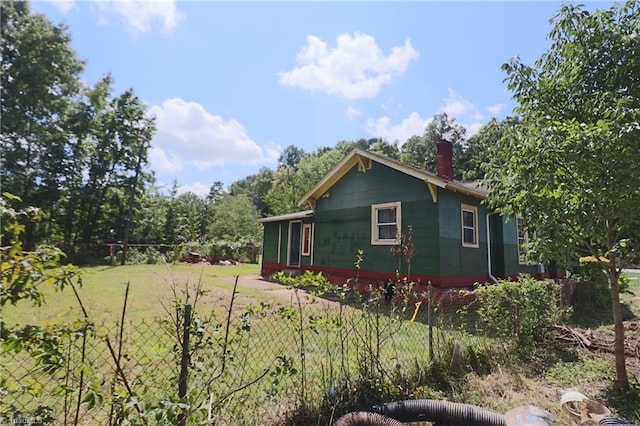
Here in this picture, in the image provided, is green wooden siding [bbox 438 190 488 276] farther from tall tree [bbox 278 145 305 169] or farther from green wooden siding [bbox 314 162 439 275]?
tall tree [bbox 278 145 305 169]

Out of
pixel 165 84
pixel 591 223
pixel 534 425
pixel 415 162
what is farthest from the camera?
pixel 415 162

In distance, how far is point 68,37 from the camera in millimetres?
22562

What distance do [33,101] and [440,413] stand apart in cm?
2813

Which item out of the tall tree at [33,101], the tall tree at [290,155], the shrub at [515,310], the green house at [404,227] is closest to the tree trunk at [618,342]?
the shrub at [515,310]

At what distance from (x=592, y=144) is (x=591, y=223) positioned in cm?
109

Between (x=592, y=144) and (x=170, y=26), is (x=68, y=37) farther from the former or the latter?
(x=592, y=144)

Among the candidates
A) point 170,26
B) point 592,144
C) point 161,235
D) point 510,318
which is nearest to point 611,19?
point 592,144

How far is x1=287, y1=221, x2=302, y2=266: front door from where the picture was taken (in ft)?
49.2

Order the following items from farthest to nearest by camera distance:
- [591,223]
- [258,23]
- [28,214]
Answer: [258,23] < [591,223] < [28,214]

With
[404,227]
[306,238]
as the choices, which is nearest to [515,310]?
[404,227]

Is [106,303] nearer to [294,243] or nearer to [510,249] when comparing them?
[294,243]

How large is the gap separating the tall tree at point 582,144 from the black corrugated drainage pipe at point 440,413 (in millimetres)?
2473

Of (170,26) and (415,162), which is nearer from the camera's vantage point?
(170,26)

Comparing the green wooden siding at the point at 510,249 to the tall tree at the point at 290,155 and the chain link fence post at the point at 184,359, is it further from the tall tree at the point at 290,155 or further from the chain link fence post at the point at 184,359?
the tall tree at the point at 290,155
